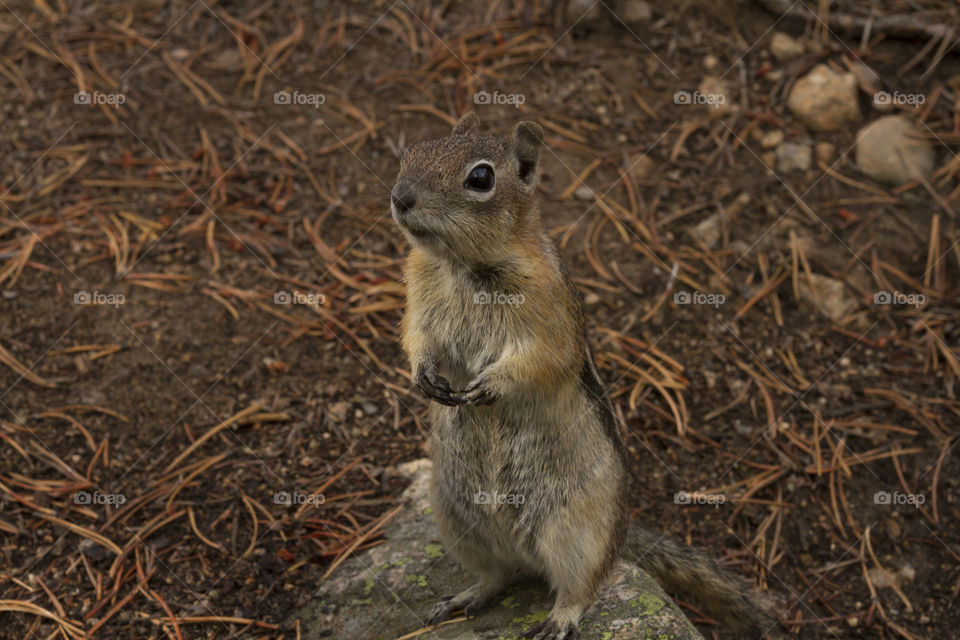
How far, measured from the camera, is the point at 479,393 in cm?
398

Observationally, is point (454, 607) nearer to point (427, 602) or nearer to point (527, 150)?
point (427, 602)

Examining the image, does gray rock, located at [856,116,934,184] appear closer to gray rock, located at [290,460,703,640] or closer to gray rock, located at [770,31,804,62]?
gray rock, located at [770,31,804,62]

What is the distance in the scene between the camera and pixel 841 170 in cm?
664

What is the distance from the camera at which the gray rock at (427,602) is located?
409 cm

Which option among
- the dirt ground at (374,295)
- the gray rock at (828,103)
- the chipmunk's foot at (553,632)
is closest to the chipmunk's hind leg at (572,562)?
the chipmunk's foot at (553,632)

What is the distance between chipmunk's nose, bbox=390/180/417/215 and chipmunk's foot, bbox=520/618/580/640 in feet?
5.95

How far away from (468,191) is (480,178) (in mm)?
77

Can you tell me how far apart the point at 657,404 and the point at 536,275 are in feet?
6.08

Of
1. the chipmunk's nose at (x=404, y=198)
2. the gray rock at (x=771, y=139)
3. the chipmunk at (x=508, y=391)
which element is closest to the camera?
the chipmunk's nose at (x=404, y=198)

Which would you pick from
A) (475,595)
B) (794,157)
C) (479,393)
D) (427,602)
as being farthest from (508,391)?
(794,157)

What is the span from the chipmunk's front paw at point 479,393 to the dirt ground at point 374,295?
1.17m

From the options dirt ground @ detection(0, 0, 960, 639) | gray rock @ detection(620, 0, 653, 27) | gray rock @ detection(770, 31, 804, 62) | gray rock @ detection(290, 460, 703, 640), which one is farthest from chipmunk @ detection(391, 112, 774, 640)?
gray rock @ detection(770, 31, 804, 62)

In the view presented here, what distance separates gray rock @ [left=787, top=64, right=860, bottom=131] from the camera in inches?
267

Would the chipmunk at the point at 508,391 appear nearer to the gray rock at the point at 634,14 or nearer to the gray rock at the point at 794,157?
the gray rock at the point at 794,157
